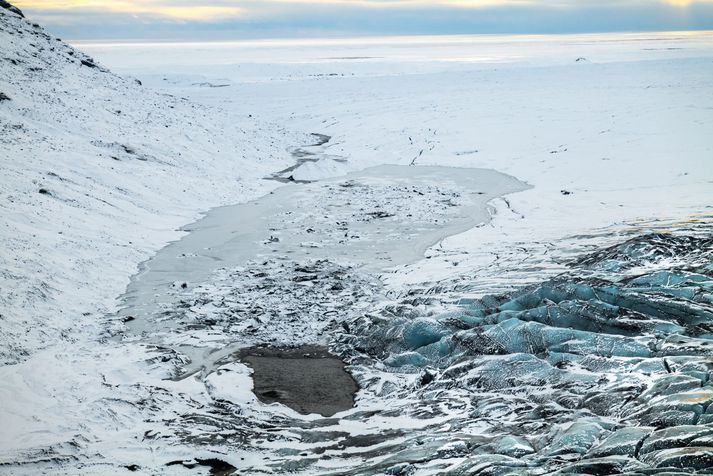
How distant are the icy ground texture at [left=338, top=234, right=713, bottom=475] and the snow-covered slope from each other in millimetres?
5484

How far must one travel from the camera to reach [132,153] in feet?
75.5

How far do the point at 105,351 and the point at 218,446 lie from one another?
3.51 meters

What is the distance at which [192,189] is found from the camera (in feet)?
71.6

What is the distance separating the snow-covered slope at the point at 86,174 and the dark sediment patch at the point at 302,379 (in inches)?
133

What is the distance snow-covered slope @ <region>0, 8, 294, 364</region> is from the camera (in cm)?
1273

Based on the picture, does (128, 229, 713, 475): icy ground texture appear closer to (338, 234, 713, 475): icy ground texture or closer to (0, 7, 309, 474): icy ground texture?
(338, 234, 713, 475): icy ground texture

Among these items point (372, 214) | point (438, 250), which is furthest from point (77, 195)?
point (438, 250)

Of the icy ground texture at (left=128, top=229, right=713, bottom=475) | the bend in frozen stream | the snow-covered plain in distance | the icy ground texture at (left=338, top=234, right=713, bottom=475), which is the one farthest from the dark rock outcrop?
the icy ground texture at (left=338, top=234, right=713, bottom=475)

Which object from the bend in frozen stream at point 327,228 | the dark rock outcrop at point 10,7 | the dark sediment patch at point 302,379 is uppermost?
the dark rock outcrop at point 10,7

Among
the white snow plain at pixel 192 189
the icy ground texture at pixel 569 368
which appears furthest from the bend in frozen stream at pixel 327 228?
the icy ground texture at pixel 569 368

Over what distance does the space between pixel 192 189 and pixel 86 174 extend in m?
3.28

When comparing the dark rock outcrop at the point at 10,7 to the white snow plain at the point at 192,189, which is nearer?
the white snow plain at the point at 192,189

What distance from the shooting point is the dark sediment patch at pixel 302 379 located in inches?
386

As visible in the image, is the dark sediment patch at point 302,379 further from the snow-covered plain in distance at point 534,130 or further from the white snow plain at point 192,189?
the snow-covered plain in distance at point 534,130
